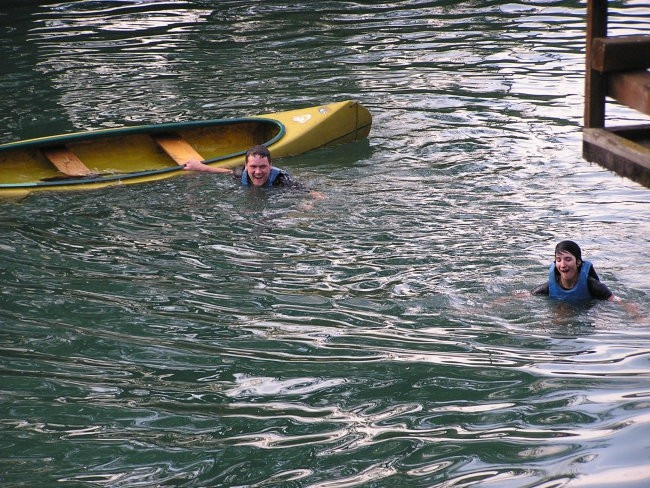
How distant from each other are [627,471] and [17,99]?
37.0ft

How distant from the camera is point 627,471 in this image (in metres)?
5.30

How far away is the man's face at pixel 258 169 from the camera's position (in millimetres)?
10133

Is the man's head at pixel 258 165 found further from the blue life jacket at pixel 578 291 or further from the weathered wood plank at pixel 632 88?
the weathered wood plank at pixel 632 88

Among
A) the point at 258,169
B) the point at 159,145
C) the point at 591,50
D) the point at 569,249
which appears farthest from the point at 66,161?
the point at 591,50

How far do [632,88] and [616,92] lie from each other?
0.16 metres

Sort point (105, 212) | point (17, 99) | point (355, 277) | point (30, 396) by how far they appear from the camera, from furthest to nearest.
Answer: point (17, 99) < point (105, 212) < point (355, 277) < point (30, 396)

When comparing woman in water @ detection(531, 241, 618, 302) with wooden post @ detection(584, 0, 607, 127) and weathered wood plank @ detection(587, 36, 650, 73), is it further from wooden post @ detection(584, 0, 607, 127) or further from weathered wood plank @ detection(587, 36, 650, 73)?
weathered wood plank @ detection(587, 36, 650, 73)

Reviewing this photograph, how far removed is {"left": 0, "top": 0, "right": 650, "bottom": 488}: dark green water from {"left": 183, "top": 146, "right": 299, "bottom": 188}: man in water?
14cm

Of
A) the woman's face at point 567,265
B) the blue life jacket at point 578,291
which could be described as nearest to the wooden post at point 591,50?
the woman's face at point 567,265

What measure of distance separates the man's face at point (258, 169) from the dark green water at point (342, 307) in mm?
233

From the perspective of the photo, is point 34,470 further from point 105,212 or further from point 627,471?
point 105,212

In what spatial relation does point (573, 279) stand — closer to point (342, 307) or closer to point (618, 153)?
point (342, 307)

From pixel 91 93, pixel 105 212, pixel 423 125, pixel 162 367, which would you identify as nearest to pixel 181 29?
pixel 91 93

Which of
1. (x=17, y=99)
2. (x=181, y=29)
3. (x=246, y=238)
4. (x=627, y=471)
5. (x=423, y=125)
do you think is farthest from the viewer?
(x=181, y=29)
